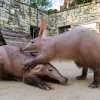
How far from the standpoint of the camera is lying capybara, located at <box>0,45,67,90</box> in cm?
256

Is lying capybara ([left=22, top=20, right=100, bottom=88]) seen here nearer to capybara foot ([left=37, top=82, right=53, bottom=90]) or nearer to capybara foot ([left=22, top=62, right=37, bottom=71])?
capybara foot ([left=22, top=62, right=37, bottom=71])

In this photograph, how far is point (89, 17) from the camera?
33.3 ft

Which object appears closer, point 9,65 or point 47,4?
point 9,65

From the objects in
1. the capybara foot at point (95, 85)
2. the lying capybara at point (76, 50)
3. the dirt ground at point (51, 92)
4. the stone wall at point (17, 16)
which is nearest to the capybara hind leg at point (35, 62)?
the lying capybara at point (76, 50)

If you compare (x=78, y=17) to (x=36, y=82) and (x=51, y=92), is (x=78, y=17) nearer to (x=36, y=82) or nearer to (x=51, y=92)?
(x=36, y=82)

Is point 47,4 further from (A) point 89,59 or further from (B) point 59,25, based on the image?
(A) point 89,59

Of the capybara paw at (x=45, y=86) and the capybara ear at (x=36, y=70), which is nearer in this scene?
the capybara paw at (x=45, y=86)

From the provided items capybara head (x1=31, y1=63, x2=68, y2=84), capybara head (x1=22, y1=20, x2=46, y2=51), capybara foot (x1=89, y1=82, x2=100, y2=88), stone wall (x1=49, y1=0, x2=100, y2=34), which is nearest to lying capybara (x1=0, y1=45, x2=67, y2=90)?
capybara head (x1=31, y1=63, x2=68, y2=84)

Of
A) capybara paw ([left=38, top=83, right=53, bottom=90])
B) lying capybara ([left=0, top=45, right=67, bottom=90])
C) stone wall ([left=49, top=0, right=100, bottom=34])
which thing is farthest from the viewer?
stone wall ([left=49, top=0, right=100, bottom=34])

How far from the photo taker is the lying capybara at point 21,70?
2.56m

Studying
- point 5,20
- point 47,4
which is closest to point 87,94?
point 5,20

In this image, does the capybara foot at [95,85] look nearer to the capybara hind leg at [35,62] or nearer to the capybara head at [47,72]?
the capybara head at [47,72]

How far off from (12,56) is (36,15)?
26.1 ft

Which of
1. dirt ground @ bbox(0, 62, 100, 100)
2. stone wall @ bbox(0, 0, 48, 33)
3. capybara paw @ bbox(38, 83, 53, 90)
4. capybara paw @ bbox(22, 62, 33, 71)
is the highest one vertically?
stone wall @ bbox(0, 0, 48, 33)
